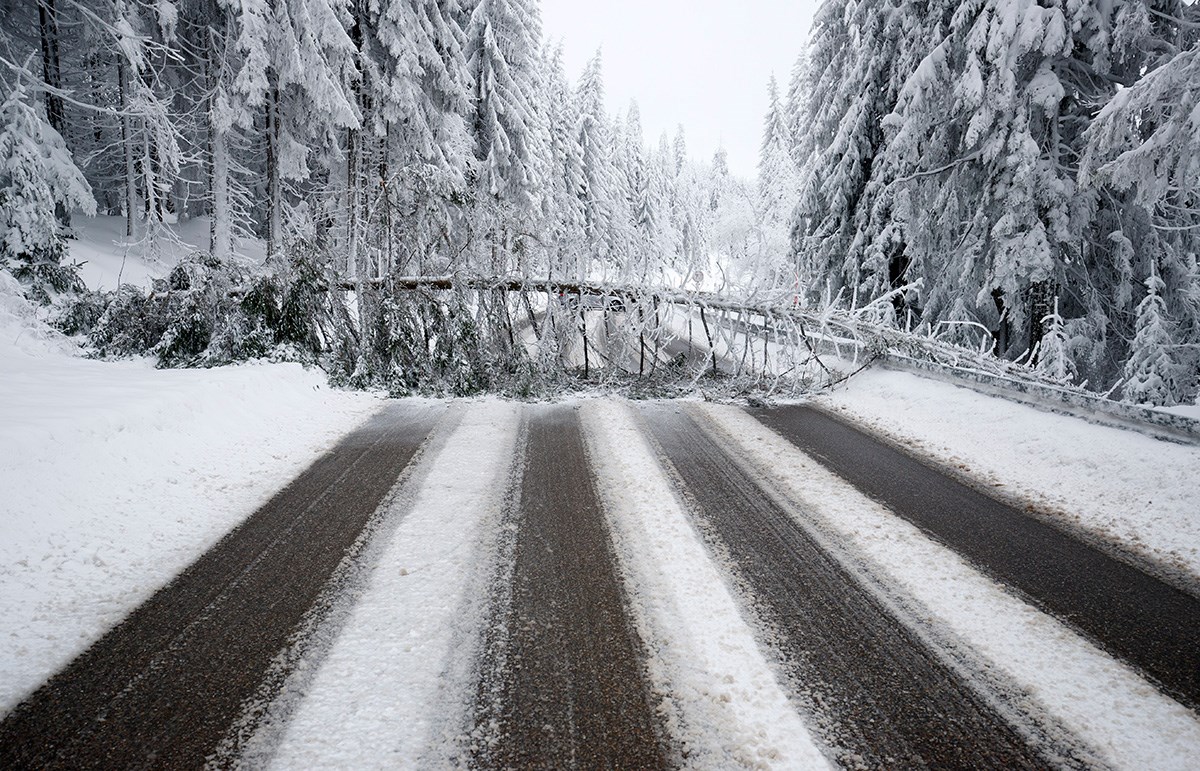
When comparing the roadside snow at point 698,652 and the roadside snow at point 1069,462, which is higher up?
the roadside snow at point 1069,462

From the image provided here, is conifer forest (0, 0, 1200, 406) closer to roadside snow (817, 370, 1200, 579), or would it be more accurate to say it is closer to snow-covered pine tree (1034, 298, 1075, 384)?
snow-covered pine tree (1034, 298, 1075, 384)

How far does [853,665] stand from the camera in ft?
7.02

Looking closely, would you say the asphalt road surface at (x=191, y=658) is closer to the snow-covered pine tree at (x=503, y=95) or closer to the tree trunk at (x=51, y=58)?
the tree trunk at (x=51, y=58)

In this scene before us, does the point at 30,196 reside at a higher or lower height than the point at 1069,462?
higher

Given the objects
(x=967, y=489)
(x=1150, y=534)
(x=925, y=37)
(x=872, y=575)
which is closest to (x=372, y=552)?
(x=872, y=575)

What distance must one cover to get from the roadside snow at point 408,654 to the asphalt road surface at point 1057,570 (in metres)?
2.61

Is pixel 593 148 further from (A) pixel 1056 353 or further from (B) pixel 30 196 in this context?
(A) pixel 1056 353

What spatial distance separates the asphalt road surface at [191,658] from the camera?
1.69m

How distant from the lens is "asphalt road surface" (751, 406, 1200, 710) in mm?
2238

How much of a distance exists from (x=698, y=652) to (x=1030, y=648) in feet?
4.51

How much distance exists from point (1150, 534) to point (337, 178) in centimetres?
2105

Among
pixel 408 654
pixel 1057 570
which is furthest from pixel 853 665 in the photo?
pixel 408 654

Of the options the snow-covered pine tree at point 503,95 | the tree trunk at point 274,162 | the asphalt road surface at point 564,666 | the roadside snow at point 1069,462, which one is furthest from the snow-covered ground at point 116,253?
the roadside snow at point 1069,462

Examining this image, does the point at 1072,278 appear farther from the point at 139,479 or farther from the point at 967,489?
the point at 139,479
